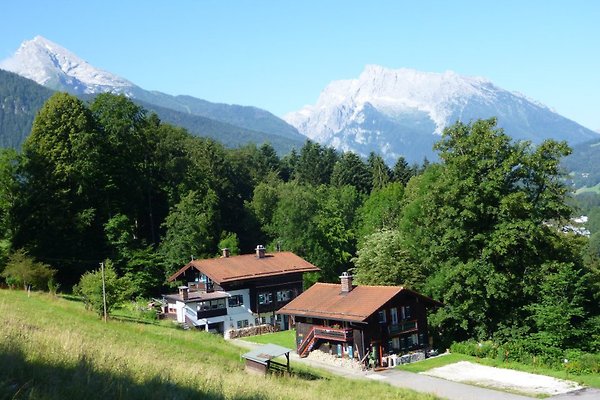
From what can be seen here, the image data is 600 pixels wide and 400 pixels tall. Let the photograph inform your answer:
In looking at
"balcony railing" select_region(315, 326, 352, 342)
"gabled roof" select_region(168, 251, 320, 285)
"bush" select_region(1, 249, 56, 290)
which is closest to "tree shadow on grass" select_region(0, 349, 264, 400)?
"balcony railing" select_region(315, 326, 352, 342)

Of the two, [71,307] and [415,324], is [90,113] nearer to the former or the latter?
[71,307]

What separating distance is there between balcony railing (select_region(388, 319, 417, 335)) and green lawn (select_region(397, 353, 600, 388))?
2.56 metres

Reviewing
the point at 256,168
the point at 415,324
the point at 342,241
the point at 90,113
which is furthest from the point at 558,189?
the point at 256,168

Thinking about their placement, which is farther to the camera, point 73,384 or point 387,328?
point 387,328

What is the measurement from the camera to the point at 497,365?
4109 centimetres

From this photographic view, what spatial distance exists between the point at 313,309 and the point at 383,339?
563 cm

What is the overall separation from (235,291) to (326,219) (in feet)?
62.3

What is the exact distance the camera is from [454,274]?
44.9 m

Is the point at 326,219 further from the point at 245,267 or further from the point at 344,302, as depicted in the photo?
the point at 344,302

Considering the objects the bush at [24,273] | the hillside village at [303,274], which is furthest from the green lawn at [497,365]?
the bush at [24,273]

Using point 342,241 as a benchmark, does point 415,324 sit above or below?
below

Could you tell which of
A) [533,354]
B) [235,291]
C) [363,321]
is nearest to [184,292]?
[235,291]

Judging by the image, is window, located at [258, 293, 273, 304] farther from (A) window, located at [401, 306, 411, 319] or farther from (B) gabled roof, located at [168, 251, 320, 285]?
(A) window, located at [401, 306, 411, 319]

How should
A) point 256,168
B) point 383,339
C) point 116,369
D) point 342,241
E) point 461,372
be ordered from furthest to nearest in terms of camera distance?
point 256,168 → point 342,241 → point 383,339 → point 461,372 → point 116,369
